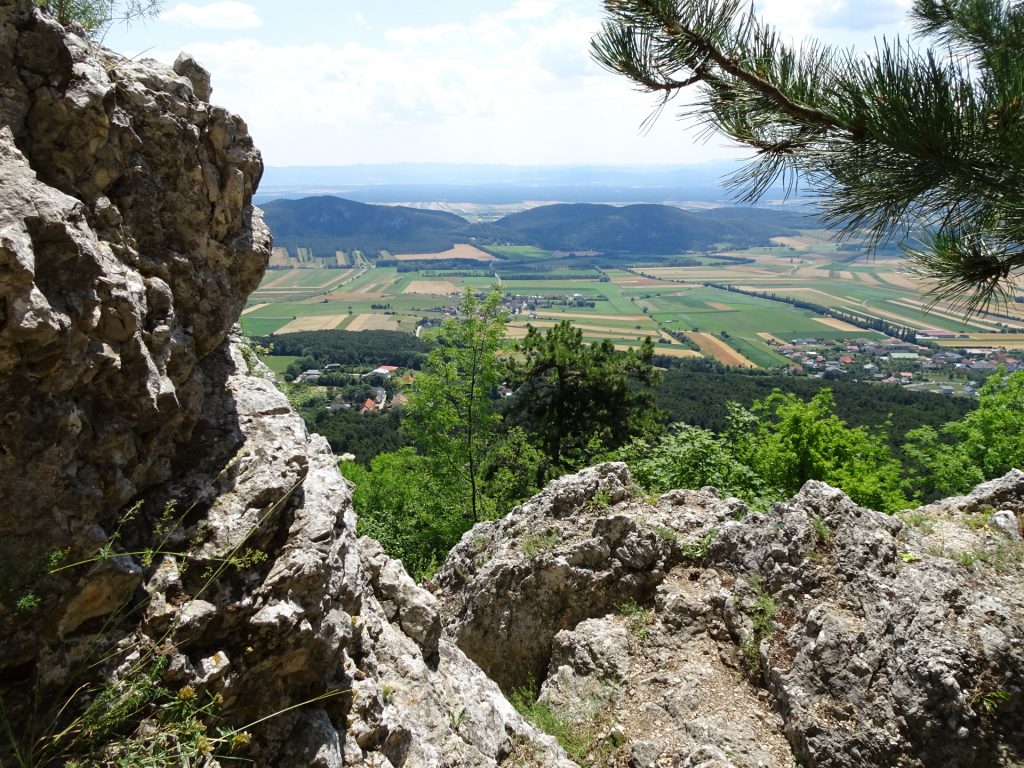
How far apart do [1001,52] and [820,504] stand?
5.67 m

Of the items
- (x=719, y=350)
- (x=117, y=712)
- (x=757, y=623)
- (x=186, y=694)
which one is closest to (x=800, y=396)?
(x=719, y=350)

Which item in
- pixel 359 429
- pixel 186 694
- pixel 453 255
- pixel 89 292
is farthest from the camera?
pixel 453 255

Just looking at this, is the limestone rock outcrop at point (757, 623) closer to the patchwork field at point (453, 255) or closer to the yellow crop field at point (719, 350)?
the yellow crop field at point (719, 350)

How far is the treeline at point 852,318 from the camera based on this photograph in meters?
94.2

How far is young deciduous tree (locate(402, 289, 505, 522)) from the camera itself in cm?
Answer: 1600

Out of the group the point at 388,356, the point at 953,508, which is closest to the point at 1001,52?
the point at 953,508

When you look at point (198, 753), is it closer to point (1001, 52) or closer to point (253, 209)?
point (253, 209)

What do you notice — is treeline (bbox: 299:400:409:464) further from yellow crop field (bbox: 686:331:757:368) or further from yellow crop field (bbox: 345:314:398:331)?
yellow crop field (bbox: 686:331:757:368)

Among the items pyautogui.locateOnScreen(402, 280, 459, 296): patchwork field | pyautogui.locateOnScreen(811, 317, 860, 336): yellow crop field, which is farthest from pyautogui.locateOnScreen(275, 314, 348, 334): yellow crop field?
pyautogui.locateOnScreen(811, 317, 860, 336): yellow crop field

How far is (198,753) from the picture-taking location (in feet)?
12.9

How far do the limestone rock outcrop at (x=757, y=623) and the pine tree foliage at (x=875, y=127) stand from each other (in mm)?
3605

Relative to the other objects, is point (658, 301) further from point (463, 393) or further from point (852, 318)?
point (463, 393)

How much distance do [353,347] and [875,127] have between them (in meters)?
79.7

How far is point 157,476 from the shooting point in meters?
4.65
